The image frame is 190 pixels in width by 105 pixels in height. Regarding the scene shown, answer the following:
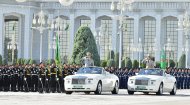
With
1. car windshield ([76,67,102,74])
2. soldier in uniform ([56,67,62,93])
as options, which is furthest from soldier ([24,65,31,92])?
car windshield ([76,67,102,74])

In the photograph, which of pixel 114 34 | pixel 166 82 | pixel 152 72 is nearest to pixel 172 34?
pixel 114 34

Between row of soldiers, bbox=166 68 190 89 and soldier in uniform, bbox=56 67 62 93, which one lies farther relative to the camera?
row of soldiers, bbox=166 68 190 89

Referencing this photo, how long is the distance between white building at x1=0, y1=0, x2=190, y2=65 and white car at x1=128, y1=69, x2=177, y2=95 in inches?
2496

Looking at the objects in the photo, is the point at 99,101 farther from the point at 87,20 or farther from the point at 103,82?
the point at 87,20

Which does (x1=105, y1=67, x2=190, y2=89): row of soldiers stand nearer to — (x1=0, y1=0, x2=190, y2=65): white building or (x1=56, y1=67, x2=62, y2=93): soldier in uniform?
(x1=56, y1=67, x2=62, y2=93): soldier in uniform

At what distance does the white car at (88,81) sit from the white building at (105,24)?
6490 centimetres

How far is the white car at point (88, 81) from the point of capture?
126 feet

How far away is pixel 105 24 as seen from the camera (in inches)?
4500

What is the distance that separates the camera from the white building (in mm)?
107000

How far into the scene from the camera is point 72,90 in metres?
38.9

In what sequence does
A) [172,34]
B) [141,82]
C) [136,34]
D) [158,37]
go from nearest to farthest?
[141,82]
[158,37]
[136,34]
[172,34]

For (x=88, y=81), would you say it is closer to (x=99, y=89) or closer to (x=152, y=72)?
(x=99, y=89)

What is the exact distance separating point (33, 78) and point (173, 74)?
A: 13798 millimetres

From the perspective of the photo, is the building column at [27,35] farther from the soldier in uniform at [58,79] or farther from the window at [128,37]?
the soldier in uniform at [58,79]
